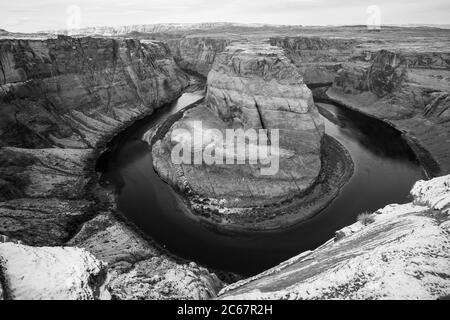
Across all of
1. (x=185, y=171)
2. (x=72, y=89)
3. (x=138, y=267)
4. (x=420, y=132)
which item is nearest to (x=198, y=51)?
(x=72, y=89)

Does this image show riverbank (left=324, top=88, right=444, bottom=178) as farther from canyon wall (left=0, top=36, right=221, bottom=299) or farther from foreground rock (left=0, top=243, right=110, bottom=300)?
foreground rock (left=0, top=243, right=110, bottom=300)

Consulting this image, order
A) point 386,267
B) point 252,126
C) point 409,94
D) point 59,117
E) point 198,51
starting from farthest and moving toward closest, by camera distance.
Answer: point 198,51 → point 409,94 → point 59,117 → point 252,126 → point 386,267

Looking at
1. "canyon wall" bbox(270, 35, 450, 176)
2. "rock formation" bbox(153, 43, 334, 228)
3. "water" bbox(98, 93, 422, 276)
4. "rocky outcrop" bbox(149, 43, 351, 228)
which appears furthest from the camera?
"canyon wall" bbox(270, 35, 450, 176)

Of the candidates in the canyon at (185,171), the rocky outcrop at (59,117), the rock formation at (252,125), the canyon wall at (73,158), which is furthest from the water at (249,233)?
the rocky outcrop at (59,117)

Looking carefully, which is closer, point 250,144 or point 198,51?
point 250,144

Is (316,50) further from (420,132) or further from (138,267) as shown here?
(138,267)

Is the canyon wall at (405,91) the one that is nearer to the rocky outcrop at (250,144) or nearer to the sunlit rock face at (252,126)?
the rocky outcrop at (250,144)

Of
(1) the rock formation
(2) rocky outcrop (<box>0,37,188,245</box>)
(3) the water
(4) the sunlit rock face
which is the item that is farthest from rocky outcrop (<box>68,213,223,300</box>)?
(4) the sunlit rock face
